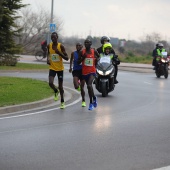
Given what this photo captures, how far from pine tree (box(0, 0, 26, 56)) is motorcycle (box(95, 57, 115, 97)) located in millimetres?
13451

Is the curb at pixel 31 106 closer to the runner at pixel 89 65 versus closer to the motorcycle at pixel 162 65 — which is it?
the runner at pixel 89 65

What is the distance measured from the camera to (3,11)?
94.4 ft

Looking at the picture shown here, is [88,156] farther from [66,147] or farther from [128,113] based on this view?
[128,113]

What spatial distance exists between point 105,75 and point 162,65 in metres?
10.8

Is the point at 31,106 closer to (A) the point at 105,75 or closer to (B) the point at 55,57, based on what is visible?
(B) the point at 55,57

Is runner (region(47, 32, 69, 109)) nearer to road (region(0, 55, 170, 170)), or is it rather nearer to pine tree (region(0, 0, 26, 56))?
road (region(0, 55, 170, 170))

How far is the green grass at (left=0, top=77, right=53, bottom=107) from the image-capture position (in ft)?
46.3

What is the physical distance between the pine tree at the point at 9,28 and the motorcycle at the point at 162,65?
8.00 metres

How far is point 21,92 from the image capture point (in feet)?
52.7

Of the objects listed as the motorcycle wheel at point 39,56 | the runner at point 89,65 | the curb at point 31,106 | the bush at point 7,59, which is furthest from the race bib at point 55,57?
the motorcycle wheel at point 39,56

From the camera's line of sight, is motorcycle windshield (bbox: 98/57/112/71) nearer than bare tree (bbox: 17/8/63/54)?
Yes

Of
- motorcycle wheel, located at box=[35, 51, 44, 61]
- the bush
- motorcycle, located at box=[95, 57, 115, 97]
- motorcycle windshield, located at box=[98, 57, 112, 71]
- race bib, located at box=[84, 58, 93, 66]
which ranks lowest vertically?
motorcycle wheel, located at box=[35, 51, 44, 61]

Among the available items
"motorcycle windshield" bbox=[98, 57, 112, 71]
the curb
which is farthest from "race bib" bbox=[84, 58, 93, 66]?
"motorcycle windshield" bbox=[98, 57, 112, 71]

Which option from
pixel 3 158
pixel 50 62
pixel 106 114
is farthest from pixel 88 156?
pixel 50 62
